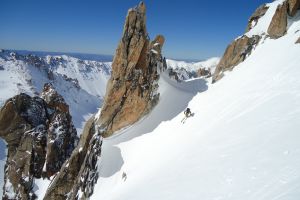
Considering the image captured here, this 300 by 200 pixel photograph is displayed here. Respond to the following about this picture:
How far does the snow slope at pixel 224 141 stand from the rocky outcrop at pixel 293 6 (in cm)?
77

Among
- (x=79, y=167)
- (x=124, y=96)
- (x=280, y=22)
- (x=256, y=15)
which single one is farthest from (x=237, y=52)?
(x=79, y=167)

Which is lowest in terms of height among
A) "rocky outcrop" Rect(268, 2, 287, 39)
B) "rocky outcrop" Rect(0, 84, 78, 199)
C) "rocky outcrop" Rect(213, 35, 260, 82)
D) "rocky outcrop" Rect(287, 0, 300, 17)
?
"rocky outcrop" Rect(0, 84, 78, 199)

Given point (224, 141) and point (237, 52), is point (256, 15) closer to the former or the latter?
point (237, 52)

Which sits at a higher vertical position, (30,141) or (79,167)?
(79,167)

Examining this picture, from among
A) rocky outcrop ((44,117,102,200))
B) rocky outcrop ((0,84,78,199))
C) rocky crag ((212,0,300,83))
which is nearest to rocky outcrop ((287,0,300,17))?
rocky crag ((212,0,300,83))

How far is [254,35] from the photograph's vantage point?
39.0 meters

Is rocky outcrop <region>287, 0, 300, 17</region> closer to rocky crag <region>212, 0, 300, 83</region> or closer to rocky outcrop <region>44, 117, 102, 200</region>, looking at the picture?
rocky crag <region>212, 0, 300, 83</region>

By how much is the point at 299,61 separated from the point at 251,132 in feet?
37.3

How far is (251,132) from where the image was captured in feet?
53.6

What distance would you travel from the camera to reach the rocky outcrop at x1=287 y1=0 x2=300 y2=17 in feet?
111

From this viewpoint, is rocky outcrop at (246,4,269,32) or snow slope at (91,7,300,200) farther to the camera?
rocky outcrop at (246,4,269,32)

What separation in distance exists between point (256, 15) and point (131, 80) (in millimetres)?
23524

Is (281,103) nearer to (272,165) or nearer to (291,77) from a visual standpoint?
(291,77)

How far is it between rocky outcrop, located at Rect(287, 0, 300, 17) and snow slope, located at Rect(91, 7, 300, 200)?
0.77 m
